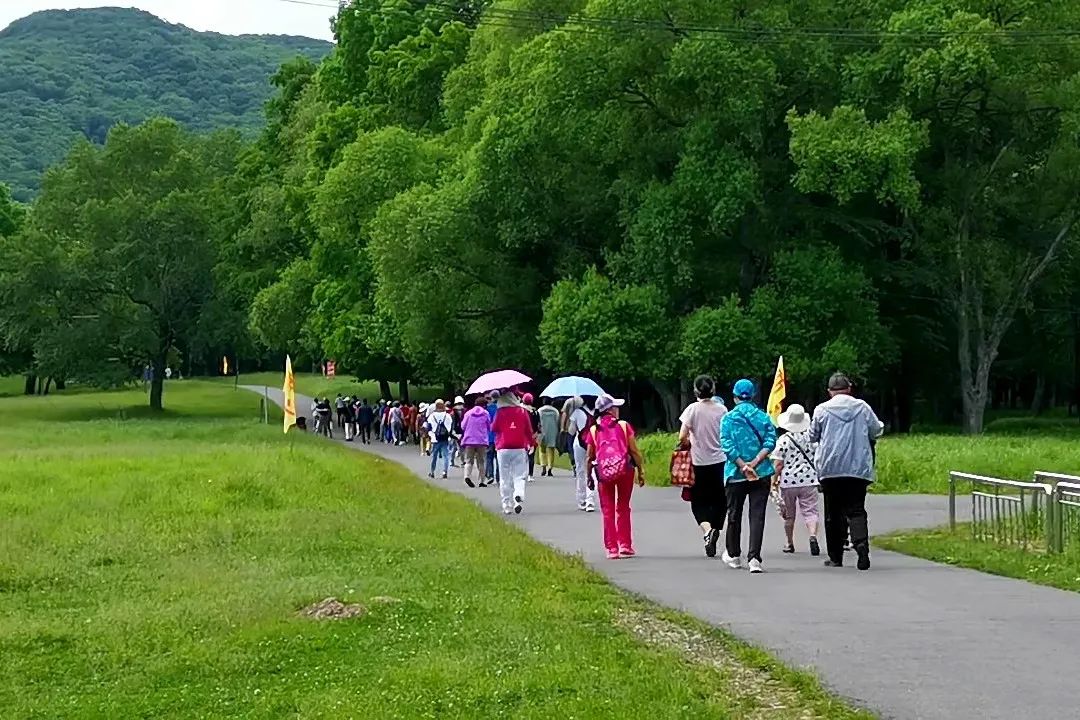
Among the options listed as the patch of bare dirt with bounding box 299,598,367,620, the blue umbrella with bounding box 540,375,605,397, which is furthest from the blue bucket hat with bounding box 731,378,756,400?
the blue umbrella with bounding box 540,375,605,397

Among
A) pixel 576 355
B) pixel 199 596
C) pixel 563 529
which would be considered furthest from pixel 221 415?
pixel 199 596

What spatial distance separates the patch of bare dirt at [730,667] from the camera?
746 centimetres

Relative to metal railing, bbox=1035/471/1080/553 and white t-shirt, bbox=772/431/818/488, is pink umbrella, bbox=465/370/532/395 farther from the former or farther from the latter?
metal railing, bbox=1035/471/1080/553

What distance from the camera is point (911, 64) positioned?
37.2m

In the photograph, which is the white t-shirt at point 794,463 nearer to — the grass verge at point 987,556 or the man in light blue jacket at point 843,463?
the grass verge at point 987,556

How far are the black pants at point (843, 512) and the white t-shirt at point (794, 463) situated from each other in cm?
147

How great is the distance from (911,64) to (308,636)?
101 ft

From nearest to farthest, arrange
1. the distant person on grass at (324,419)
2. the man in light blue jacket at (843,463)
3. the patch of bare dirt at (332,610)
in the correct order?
1. the patch of bare dirt at (332,610)
2. the man in light blue jacket at (843,463)
3. the distant person on grass at (324,419)

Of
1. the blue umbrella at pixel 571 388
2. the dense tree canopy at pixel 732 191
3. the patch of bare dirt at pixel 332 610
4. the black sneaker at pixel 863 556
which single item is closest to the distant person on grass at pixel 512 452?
the black sneaker at pixel 863 556

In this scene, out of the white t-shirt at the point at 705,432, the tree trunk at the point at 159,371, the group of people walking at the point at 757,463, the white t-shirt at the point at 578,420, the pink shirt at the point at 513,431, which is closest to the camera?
the group of people walking at the point at 757,463

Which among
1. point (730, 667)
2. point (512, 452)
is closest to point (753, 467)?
point (730, 667)

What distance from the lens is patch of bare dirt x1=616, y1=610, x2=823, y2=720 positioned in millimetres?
7465

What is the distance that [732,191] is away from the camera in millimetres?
38156

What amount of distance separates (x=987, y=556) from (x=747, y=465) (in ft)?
8.67
